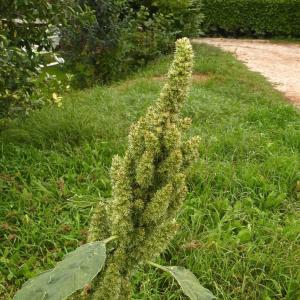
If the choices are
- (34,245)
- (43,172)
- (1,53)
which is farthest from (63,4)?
(34,245)

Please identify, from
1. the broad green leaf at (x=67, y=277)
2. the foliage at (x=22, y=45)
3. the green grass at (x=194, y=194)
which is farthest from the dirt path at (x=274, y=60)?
the broad green leaf at (x=67, y=277)

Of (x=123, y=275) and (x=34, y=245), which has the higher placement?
(x=123, y=275)

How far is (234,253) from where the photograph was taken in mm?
2771

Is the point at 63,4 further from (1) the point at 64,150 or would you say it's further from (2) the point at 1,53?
(1) the point at 64,150

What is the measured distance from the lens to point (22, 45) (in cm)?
405

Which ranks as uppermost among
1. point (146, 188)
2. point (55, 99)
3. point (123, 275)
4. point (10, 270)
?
point (146, 188)

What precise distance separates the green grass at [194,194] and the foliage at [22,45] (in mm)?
394

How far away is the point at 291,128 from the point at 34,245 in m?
3.00

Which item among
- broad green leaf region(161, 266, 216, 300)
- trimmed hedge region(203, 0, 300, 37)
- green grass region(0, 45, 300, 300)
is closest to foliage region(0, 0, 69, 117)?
green grass region(0, 45, 300, 300)

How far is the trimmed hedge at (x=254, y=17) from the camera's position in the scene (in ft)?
43.3

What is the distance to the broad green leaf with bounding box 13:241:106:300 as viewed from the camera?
1.03 m

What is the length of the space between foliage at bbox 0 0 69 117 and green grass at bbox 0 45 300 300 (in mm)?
394

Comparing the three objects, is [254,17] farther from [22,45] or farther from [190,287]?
[190,287]

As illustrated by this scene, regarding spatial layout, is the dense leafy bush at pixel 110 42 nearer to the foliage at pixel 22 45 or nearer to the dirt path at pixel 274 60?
the dirt path at pixel 274 60
